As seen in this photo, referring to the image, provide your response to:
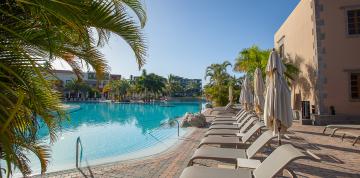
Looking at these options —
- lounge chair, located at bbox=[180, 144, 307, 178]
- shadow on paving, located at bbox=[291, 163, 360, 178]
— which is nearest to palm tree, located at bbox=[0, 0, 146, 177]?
lounge chair, located at bbox=[180, 144, 307, 178]

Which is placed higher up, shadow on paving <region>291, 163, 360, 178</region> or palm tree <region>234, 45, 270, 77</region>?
palm tree <region>234, 45, 270, 77</region>

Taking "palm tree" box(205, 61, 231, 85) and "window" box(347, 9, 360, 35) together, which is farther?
"palm tree" box(205, 61, 231, 85)

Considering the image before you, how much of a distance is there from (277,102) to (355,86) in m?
10.1

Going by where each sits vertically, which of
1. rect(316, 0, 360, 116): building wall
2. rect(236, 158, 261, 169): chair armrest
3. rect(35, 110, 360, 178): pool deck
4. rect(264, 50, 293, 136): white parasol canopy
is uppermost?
rect(316, 0, 360, 116): building wall

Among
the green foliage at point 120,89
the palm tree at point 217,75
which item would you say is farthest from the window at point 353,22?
the green foliage at point 120,89

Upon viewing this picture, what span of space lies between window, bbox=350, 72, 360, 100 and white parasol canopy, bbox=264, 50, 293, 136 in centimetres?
935

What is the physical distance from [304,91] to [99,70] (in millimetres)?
15179

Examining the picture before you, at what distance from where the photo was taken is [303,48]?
1653 centimetres

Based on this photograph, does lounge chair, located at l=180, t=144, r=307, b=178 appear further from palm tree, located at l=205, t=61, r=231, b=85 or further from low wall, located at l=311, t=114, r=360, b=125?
palm tree, located at l=205, t=61, r=231, b=85

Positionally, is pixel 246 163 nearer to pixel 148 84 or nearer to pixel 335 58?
pixel 335 58

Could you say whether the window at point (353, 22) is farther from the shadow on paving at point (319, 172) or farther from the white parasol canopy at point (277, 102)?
the shadow on paving at point (319, 172)

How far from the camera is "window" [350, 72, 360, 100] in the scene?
14161 mm

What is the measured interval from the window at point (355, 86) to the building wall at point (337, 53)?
0.23 meters

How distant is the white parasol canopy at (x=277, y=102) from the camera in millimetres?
6570
